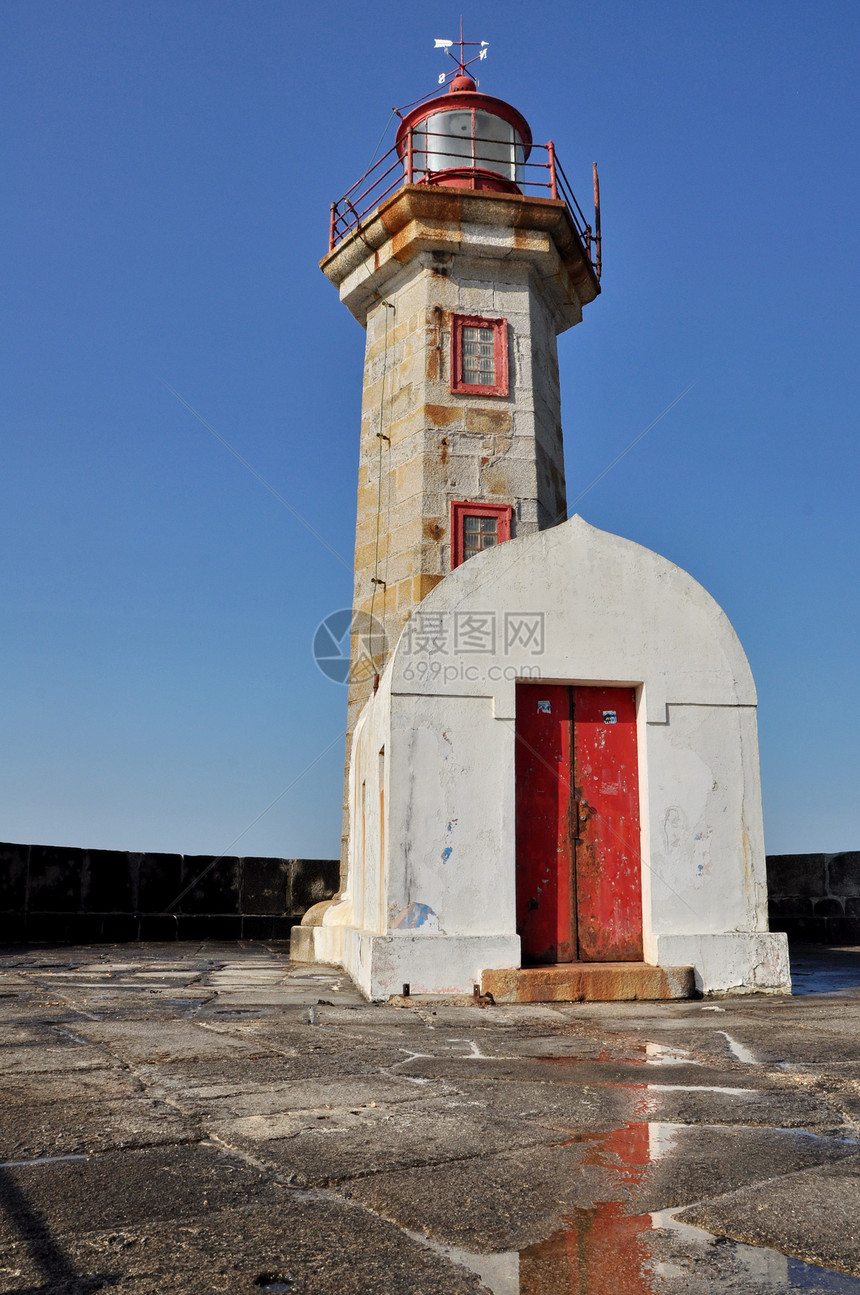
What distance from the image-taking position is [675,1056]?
170 inches

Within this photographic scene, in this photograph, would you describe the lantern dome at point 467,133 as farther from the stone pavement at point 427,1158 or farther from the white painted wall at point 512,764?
the stone pavement at point 427,1158

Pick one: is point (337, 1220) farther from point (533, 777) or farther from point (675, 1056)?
point (533, 777)

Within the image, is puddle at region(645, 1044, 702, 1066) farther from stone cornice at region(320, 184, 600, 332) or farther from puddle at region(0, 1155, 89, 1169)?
stone cornice at region(320, 184, 600, 332)

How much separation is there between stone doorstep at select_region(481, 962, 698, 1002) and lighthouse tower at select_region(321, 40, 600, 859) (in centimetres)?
532

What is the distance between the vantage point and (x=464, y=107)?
1378 cm

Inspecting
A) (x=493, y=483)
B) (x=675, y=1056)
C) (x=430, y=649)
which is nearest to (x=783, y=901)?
(x=493, y=483)

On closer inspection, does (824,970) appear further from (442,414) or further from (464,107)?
(464,107)

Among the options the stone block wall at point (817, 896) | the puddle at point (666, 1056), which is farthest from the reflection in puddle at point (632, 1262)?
the stone block wall at point (817, 896)

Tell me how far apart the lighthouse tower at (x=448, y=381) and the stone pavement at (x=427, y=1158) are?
6849mm

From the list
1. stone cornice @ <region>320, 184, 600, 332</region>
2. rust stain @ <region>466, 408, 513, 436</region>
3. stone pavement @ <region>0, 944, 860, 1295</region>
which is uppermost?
stone cornice @ <region>320, 184, 600, 332</region>

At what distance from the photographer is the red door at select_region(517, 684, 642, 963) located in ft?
22.6

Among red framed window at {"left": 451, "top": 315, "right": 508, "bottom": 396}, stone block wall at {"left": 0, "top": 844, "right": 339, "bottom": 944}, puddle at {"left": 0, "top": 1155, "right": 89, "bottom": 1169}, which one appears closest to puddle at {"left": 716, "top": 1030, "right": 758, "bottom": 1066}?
puddle at {"left": 0, "top": 1155, "right": 89, "bottom": 1169}

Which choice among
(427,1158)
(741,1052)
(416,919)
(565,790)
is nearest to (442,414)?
(565,790)

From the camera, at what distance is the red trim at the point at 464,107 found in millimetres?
13766
